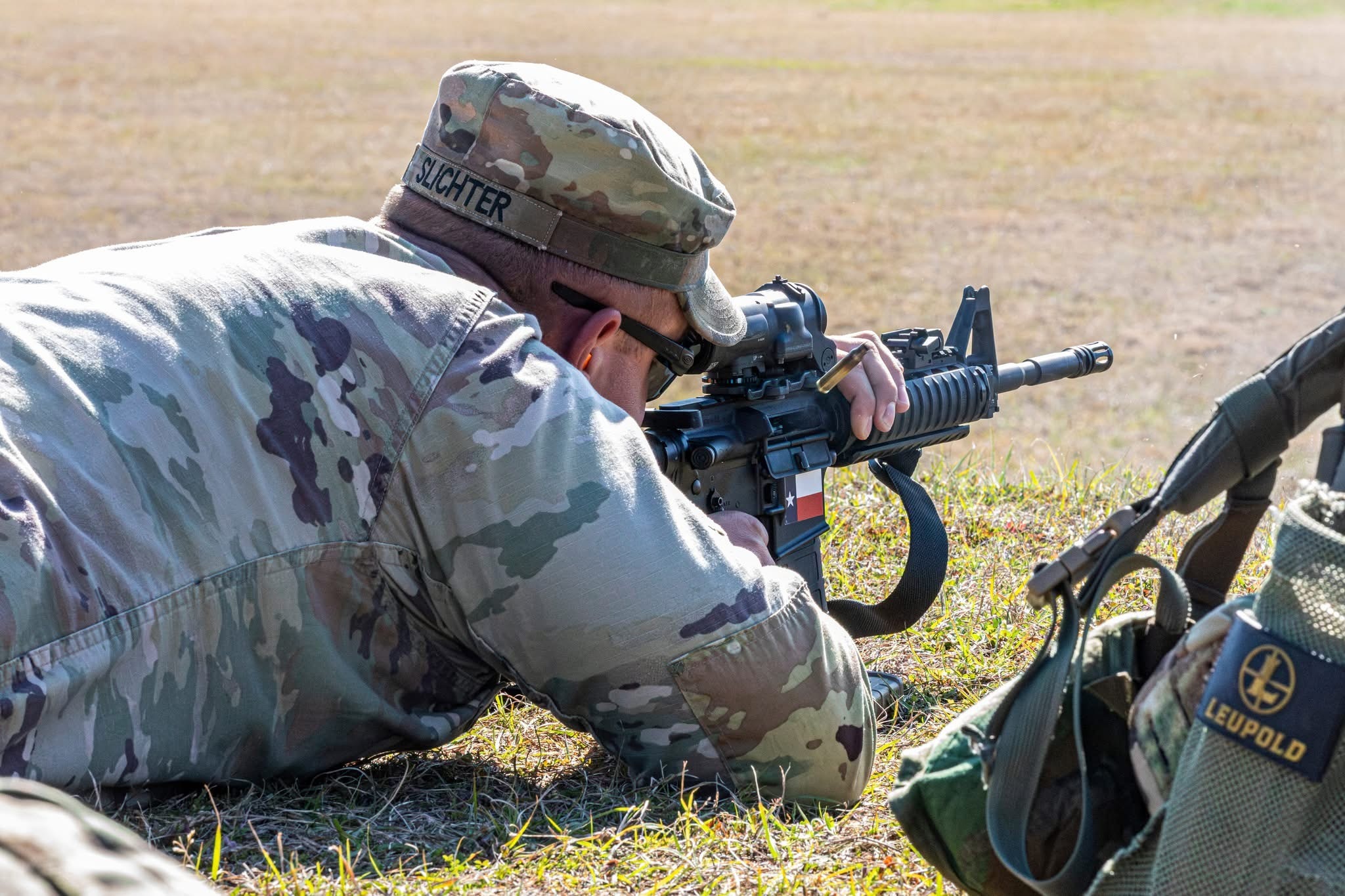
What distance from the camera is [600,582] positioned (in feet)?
8.64

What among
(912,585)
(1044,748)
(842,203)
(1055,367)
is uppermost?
(1044,748)

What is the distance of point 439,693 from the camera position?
2.98 meters

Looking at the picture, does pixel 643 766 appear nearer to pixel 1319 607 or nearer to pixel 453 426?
pixel 453 426

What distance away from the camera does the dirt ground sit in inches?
545

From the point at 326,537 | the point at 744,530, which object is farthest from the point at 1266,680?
the point at 744,530

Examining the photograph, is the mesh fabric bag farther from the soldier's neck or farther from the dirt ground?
the dirt ground

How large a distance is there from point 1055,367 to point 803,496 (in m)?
1.19

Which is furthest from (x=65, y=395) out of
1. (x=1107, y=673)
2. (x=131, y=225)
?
(x=131, y=225)

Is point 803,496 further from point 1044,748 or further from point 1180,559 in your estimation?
point 1044,748

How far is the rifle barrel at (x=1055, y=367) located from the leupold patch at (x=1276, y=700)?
8.47ft

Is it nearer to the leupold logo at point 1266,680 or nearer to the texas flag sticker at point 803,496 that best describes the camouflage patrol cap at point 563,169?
the texas flag sticker at point 803,496

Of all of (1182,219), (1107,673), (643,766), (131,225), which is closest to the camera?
(1107,673)

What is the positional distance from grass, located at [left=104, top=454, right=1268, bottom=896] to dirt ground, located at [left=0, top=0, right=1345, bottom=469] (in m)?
4.33

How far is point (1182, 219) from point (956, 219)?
8.45 ft
